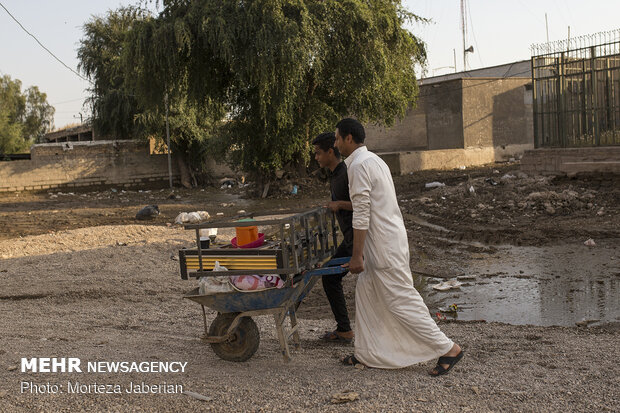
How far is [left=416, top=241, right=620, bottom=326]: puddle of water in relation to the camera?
6.23 meters

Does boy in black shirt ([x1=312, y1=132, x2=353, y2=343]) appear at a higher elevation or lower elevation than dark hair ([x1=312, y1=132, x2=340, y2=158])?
lower

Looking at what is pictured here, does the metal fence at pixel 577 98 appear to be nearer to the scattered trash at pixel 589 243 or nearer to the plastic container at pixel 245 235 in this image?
the scattered trash at pixel 589 243

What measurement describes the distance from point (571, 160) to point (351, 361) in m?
12.6

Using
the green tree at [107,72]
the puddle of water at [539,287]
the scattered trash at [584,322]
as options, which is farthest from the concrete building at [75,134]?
the scattered trash at [584,322]

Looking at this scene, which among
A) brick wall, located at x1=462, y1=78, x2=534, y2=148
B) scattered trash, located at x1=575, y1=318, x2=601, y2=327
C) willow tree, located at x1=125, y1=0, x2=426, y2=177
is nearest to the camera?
scattered trash, located at x1=575, y1=318, x2=601, y2=327

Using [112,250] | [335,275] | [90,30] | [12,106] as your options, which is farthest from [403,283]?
[12,106]

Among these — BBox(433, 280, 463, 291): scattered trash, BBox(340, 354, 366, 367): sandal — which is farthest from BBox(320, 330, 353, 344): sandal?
BBox(433, 280, 463, 291): scattered trash

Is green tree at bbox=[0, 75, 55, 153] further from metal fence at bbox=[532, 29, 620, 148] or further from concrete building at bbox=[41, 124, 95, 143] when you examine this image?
metal fence at bbox=[532, 29, 620, 148]

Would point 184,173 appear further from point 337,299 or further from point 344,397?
point 344,397

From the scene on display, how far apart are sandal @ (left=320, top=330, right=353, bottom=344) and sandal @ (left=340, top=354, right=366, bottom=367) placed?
0.62 m

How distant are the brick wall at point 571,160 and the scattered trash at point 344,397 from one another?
1229 centimetres

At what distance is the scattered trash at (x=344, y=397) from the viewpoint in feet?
12.0

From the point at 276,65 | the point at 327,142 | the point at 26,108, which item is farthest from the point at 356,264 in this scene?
the point at 26,108

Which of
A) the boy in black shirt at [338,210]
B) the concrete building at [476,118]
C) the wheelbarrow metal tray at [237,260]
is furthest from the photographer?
the concrete building at [476,118]
